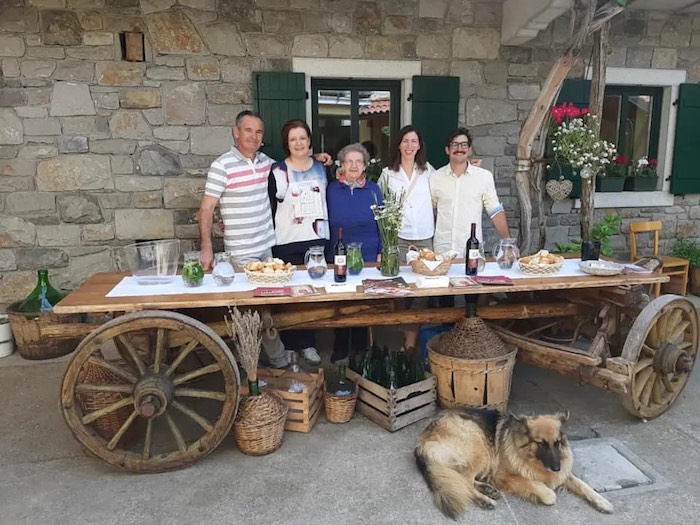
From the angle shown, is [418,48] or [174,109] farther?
[418,48]

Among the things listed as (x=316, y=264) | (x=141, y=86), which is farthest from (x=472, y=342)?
(x=141, y=86)

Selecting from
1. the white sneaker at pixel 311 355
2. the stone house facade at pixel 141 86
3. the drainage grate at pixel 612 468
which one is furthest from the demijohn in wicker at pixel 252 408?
the stone house facade at pixel 141 86

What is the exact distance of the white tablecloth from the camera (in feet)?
8.87

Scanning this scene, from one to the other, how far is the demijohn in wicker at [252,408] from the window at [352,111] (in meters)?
2.69

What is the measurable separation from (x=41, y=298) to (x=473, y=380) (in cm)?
312

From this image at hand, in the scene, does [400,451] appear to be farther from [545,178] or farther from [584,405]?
[545,178]

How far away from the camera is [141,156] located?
4.43 m

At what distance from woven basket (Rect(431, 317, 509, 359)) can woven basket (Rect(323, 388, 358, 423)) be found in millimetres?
541

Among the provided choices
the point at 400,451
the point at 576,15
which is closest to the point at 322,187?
the point at 400,451

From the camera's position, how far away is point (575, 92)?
512 cm

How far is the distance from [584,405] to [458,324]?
0.90 metres

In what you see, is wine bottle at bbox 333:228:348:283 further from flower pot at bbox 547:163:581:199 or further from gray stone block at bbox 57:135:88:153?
flower pot at bbox 547:163:581:199

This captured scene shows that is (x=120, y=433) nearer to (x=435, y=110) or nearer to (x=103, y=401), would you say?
(x=103, y=401)

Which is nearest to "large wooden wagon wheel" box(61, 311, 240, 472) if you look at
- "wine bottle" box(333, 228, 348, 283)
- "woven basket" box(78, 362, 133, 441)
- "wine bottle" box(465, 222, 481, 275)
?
"woven basket" box(78, 362, 133, 441)
